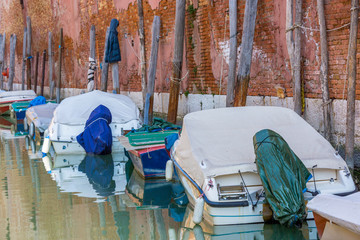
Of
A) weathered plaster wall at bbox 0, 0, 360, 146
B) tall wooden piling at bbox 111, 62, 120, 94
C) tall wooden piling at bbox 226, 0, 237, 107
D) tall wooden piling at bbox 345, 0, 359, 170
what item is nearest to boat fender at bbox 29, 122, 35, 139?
tall wooden piling at bbox 111, 62, 120, 94

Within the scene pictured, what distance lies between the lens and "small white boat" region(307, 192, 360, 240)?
14.6 ft

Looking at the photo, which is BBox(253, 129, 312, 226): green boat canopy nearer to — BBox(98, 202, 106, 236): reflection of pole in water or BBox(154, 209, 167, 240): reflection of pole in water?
BBox(154, 209, 167, 240): reflection of pole in water

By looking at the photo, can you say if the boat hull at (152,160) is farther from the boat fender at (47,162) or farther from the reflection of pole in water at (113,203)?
the boat fender at (47,162)

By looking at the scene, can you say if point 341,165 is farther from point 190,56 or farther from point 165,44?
point 165,44

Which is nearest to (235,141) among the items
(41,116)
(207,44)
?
(207,44)

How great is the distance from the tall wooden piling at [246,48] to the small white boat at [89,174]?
2309 mm

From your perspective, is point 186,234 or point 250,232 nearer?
point 250,232

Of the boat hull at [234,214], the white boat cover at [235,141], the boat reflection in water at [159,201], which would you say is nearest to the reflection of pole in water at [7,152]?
the boat reflection in water at [159,201]

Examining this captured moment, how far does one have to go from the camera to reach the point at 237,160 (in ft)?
20.5

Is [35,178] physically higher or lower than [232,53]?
lower

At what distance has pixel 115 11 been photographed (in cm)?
1802

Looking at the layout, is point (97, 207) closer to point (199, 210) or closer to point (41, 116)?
point (199, 210)

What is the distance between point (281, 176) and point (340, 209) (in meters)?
1.19

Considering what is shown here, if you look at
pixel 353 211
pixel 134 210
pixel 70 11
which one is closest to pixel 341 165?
pixel 353 211
